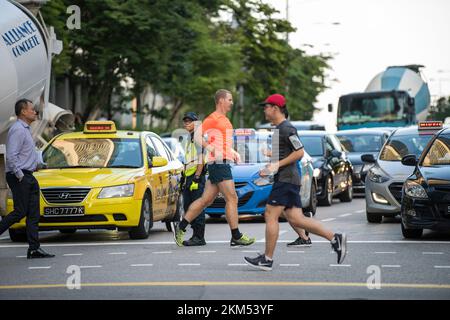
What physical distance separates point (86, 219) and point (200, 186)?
1.61 meters

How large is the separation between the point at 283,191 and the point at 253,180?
8212mm

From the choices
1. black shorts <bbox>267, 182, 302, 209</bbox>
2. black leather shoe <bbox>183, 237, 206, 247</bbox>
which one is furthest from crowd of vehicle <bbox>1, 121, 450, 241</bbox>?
black leather shoe <bbox>183, 237, 206, 247</bbox>

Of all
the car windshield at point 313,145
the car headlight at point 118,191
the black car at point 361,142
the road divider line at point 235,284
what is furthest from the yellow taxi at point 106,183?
the black car at point 361,142

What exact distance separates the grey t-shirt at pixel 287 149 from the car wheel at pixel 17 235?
568 cm

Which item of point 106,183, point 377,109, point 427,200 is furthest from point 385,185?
point 377,109

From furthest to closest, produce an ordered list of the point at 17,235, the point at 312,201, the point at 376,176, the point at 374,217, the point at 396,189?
the point at 312,201, the point at 374,217, the point at 376,176, the point at 396,189, the point at 17,235

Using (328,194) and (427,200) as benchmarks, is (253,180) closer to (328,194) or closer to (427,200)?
(427,200)

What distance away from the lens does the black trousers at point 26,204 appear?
49.7ft

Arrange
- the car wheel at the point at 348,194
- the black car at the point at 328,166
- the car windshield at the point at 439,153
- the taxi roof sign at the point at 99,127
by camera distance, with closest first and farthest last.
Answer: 1. the car windshield at the point at 439,153
2. the taxi roof sign at the point at 99,127
3. the black car at the point at 328,166
4. the car wheel at the point at 348,194

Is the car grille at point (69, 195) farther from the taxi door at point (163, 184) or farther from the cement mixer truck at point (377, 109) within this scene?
the cement mixer truck at point (377, 109)

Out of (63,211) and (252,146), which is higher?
(252,146)

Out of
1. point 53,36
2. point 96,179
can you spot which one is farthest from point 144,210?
point 53,36

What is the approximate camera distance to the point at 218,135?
53.5 ft

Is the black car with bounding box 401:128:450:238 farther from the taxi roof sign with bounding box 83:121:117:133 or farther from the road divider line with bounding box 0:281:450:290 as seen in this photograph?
the road divider line with bounding box 0:281:450:290
